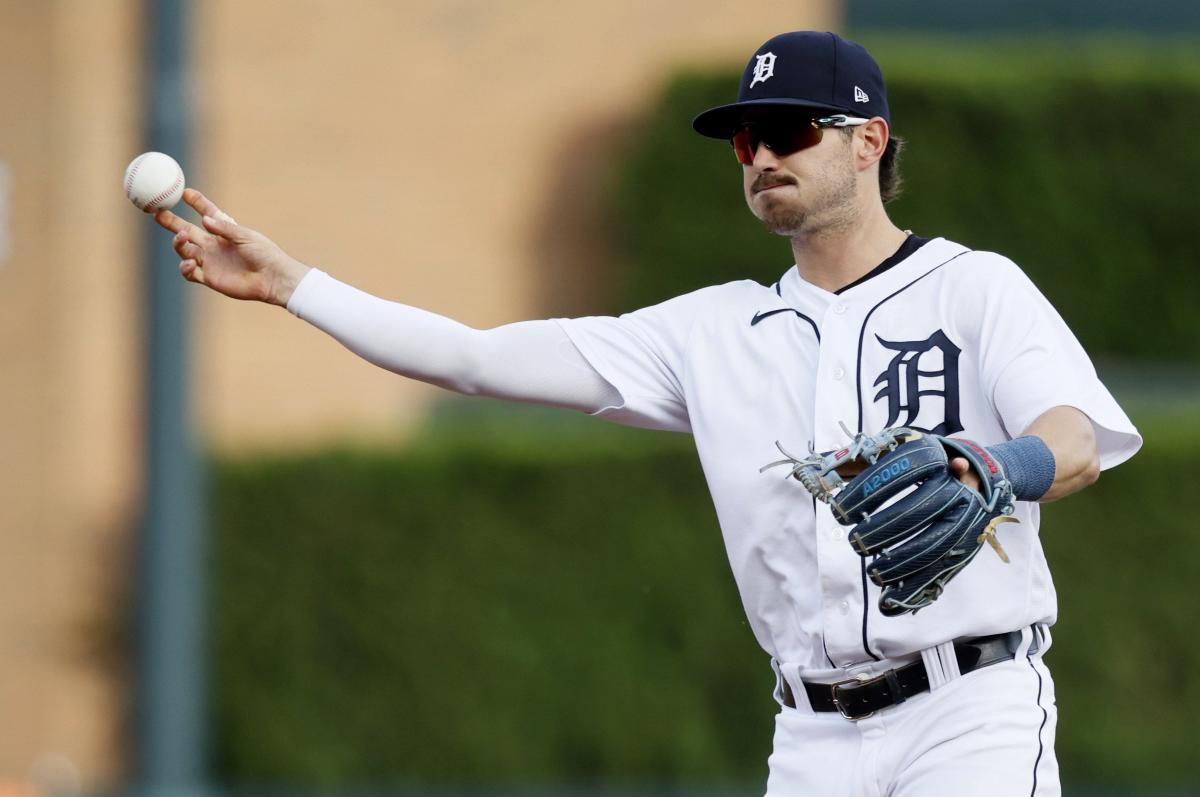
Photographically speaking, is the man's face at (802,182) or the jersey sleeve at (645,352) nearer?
the man's face at (802,182)

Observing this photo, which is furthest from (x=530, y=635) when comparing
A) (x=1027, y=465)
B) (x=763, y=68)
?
(x=1027, y=465)

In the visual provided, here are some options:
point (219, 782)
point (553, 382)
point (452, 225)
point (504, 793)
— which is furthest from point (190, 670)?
point (553, 382)

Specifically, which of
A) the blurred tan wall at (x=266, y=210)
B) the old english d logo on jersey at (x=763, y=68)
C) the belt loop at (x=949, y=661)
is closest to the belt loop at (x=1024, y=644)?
the belt loop at (x=949, y=661)

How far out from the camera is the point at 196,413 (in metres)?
9.79

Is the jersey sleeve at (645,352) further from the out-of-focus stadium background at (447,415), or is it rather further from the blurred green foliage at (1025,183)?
the blurred green foliage at (1025,183)

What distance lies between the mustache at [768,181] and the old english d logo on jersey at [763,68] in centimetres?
19

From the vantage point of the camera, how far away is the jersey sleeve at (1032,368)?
368 cm

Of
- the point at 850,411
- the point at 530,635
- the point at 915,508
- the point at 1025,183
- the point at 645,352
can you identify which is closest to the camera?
the point at 915,508

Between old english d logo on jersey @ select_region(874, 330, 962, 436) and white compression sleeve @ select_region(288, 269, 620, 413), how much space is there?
25.6 inches

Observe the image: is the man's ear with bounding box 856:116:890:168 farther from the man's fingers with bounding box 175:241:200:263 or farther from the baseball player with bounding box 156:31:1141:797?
the man's fingers with bounding box 175:241:200:263

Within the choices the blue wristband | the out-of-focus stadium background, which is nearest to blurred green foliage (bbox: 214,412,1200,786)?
the out-of-focus stadium background

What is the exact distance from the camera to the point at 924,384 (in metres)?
3.88

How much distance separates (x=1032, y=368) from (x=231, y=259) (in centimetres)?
166

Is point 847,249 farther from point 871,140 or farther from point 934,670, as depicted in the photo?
point 934,670
